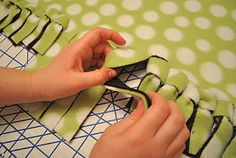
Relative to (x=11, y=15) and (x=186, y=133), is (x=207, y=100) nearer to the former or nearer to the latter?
(x=186, y=133)

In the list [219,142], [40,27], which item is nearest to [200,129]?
[219,142]

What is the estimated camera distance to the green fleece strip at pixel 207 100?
50cm

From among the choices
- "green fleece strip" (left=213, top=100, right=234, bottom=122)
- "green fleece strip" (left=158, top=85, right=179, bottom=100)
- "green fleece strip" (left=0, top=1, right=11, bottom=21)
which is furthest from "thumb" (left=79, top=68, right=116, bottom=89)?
"green fleece strip" (left=0, top=1, right=11, bottom=21)

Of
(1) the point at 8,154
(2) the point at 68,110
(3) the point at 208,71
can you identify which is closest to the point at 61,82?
(2) the point at 68,110

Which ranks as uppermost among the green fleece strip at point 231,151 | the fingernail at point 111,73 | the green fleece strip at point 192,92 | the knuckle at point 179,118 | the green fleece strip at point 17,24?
the green fleece strip at point 17,24

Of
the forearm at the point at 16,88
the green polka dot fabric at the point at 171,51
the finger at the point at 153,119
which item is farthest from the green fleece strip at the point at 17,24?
the finger at the point at 153,119

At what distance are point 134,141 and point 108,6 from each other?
0.38m

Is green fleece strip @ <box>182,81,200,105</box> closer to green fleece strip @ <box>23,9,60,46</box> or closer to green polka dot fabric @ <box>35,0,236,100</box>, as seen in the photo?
green polka dot fabric @ <box>35,0,236,100</box>

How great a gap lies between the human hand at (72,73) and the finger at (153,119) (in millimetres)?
113

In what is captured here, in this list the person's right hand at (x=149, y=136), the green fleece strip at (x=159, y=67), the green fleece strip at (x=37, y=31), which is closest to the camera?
the person's right hand at (x=149, y=136)

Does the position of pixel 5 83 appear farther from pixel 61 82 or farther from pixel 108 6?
pixel 108 6

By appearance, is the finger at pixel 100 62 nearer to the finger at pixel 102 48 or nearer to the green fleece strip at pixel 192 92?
the finger at pixel 102 48

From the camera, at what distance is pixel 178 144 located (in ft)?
1.48

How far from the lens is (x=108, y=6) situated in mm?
682
